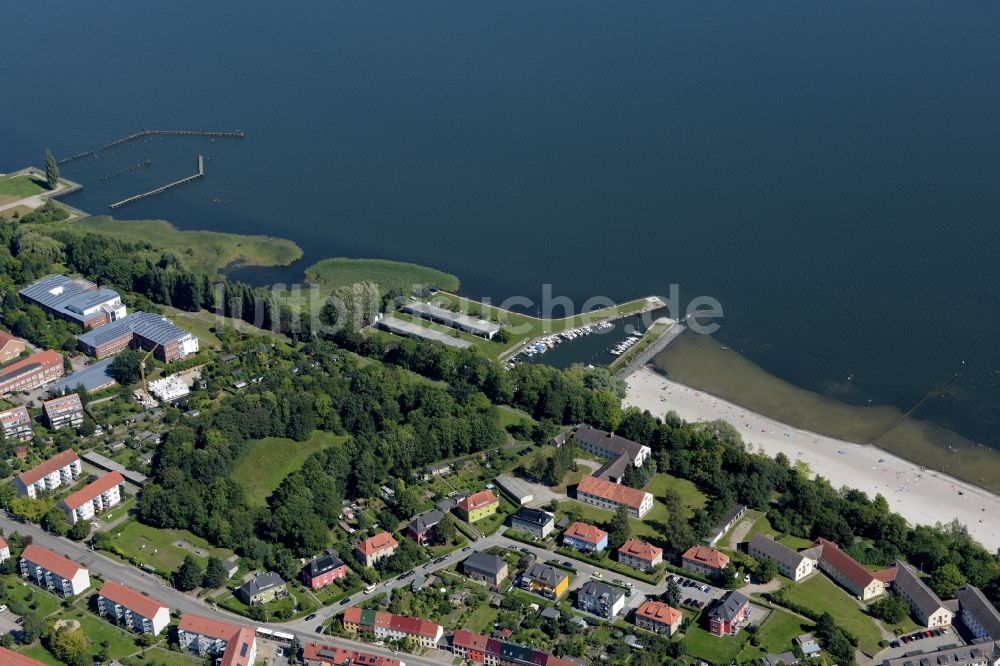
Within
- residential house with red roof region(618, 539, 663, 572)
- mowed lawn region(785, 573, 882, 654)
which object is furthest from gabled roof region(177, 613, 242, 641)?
mowed lawn region(785, 573, 882, 654)

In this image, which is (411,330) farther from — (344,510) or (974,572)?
(974,572)

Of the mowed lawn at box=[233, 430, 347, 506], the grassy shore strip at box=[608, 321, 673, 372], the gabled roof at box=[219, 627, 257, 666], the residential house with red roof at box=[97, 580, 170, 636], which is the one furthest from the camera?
the grassy shore strip at box=[608, 321, 673, 372]

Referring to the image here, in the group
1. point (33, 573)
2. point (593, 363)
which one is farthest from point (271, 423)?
point (593, 363)

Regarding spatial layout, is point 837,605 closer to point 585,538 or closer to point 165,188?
point 585,538

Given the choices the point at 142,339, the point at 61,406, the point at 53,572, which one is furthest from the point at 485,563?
the point at 142,339

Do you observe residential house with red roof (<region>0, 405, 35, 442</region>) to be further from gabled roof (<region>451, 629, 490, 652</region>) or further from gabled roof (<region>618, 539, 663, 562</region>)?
gabled roof (<region>618, 539, 663, 562</region>)
